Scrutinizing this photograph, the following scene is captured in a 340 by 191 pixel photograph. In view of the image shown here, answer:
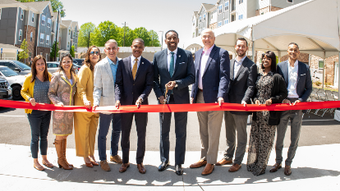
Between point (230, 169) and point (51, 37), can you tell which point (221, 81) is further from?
point (51, 37)

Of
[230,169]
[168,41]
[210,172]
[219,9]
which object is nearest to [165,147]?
[210,172]

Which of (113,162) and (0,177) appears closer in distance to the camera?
(0,177)

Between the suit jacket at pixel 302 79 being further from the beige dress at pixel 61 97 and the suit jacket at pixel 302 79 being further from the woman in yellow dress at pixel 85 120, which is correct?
the beige dress at pixel 61 97

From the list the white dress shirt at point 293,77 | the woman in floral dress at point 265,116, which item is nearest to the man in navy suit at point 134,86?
the woman in floral dress at point 265,116

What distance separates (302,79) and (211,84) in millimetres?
1611

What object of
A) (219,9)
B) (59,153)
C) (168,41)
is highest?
(219,9)

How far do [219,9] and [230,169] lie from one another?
45758 mm

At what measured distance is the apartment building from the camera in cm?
3077

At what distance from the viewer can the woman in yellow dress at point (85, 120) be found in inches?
153

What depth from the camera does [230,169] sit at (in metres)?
3.89

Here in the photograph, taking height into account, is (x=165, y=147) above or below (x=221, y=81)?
below

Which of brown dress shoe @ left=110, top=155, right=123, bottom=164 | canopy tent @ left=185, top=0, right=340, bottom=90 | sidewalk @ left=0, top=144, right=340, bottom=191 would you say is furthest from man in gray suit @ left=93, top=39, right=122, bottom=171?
canopy tent @ left=185, top=0, right=340, bottom=90

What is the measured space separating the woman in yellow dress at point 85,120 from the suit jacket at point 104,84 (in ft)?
0.63

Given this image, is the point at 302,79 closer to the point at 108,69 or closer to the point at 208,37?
the point at 208,37
